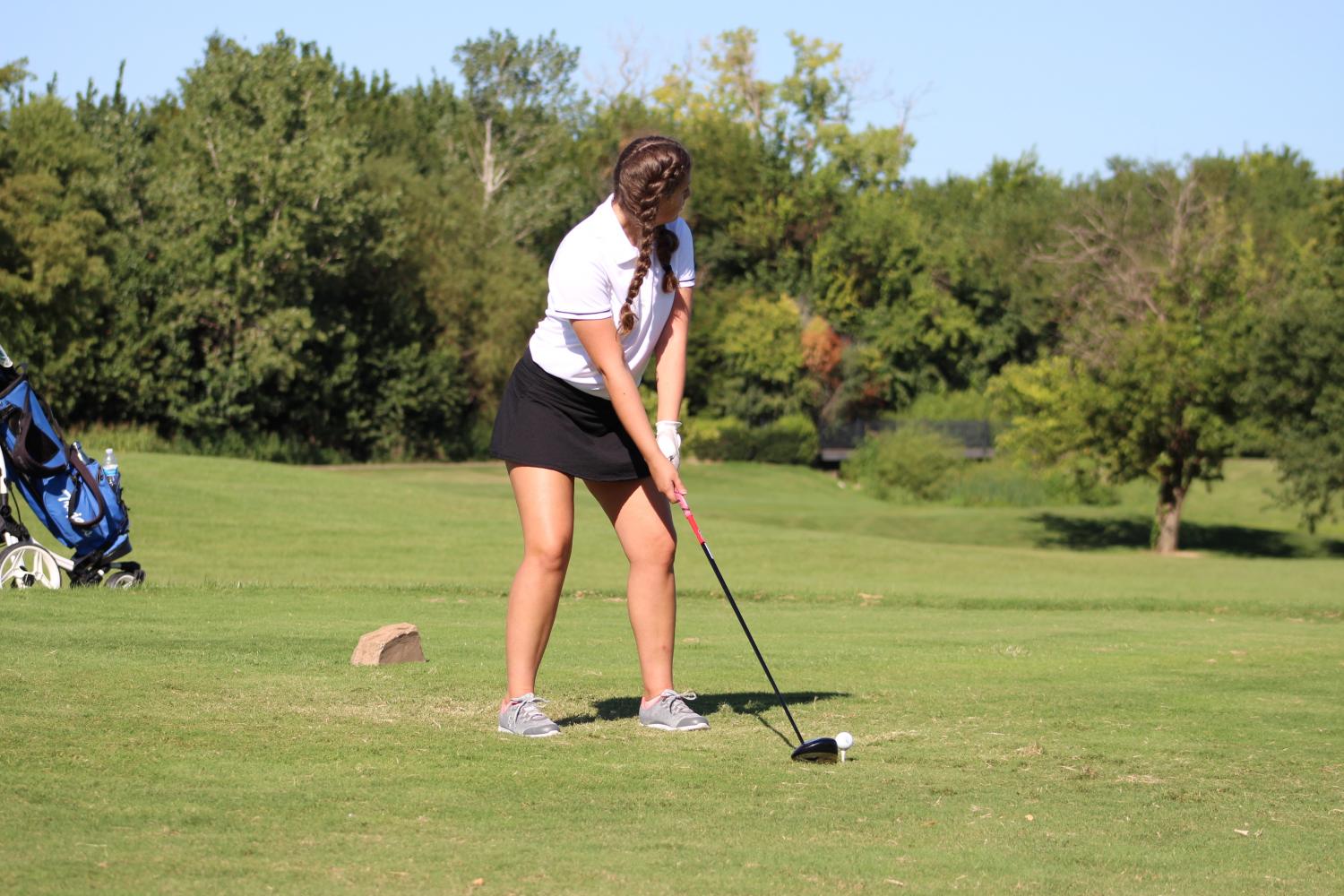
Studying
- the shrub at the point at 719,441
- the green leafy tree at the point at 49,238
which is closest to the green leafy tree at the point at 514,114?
the shrub at the point at 719,441

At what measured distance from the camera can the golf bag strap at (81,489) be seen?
39.8 ft

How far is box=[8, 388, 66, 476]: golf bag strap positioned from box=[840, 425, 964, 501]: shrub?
41.0 meters

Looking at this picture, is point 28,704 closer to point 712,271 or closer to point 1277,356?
point 1277,356

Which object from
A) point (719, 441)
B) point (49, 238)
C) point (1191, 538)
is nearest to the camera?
point (49, 238)

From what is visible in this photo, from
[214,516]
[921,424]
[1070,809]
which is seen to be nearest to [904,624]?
[1070,809]

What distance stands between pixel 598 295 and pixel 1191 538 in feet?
125

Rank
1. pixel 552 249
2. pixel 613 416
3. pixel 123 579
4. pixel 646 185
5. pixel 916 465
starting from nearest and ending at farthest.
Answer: pixel 646 185
pixel 613 416
pixel 123 579
pixel 916 465
pixel 552 249

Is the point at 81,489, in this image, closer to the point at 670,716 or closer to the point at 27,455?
the point at 27,455

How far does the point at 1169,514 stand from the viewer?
37.3 m

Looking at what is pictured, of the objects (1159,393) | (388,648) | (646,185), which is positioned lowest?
(388,648)

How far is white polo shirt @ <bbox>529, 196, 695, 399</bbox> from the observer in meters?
5.70

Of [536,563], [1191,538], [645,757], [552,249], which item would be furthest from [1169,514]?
[552,249]

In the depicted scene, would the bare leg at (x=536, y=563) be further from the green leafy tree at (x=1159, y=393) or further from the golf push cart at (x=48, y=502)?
the green leafy tree at (x=1159, y=393)

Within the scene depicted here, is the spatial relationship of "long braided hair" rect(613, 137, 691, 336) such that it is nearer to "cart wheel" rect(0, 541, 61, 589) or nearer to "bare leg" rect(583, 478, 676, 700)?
"bare leg" rect(583, 478, 676, 700)
